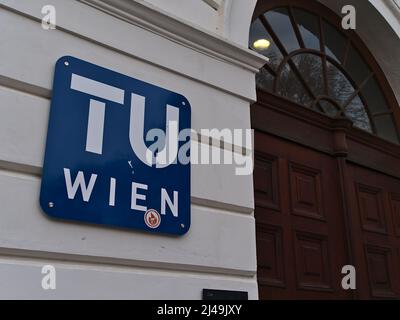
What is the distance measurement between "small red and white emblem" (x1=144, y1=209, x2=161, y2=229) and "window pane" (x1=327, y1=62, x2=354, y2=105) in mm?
2570

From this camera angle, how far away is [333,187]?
389 cm

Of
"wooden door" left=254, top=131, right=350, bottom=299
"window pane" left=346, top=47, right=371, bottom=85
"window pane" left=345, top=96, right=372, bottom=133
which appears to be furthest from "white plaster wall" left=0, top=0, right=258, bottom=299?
"window pane" left=346, top=47, right=371, bottom=85

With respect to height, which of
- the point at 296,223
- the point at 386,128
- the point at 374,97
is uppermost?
the point at 374,97

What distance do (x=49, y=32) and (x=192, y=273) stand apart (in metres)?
1.45

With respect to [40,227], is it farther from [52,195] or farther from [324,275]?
[324,275]

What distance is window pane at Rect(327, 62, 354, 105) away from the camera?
4.41 meters

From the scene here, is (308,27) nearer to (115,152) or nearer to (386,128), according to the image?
(386,128)

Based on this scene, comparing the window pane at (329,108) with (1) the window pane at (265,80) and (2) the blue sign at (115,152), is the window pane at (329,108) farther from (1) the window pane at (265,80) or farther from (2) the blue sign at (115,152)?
(2) the blue sign at (115,152)

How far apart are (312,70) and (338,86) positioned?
0.38 m

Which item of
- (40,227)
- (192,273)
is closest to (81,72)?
(40,227)

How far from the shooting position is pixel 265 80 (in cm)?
381

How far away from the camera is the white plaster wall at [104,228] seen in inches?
81.0

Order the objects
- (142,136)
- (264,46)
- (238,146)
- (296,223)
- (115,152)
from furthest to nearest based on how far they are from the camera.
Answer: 1. (264,46)
2. (296,223)
3. (238,146)
4. (142,136)
5. (115,152)

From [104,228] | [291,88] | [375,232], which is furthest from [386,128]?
[104,228]
